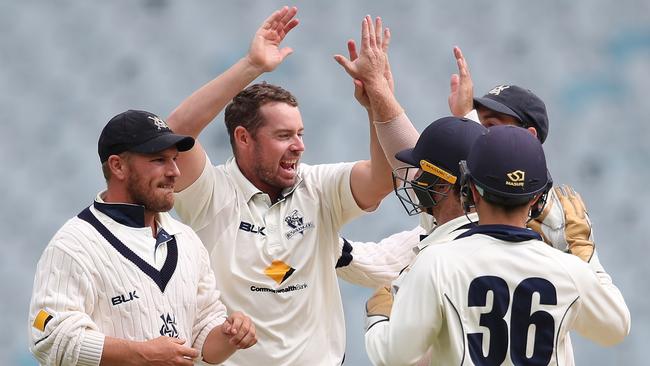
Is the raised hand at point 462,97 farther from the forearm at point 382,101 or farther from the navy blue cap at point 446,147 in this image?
the navy blue cap at point 446,147

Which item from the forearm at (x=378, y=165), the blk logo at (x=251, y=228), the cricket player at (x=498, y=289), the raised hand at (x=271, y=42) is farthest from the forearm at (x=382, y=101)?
the cricket player at (x=498, y=289)

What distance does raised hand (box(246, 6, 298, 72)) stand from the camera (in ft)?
13.0

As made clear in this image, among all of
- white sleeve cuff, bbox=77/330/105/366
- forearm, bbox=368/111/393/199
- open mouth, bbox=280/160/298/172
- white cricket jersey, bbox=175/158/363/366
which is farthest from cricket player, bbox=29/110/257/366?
forearm, bbox=368/111/393/199

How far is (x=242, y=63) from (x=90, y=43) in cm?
155

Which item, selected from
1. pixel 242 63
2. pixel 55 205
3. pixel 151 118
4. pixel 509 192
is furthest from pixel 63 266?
pixel 55 205

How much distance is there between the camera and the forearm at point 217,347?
3475 millimetres

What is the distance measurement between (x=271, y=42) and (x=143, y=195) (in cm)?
90

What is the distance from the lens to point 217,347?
11.5ft

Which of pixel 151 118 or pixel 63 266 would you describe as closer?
pixel 63 266

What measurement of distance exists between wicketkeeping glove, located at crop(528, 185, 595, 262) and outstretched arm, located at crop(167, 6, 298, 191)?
1264 mm

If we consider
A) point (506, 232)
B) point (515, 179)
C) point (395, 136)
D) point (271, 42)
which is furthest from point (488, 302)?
point (271, 42)

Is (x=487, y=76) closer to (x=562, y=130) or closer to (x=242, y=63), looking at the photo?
(x=562, y=130)

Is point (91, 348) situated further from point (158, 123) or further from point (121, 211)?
point (158, 123)

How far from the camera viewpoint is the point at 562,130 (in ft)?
18.6
